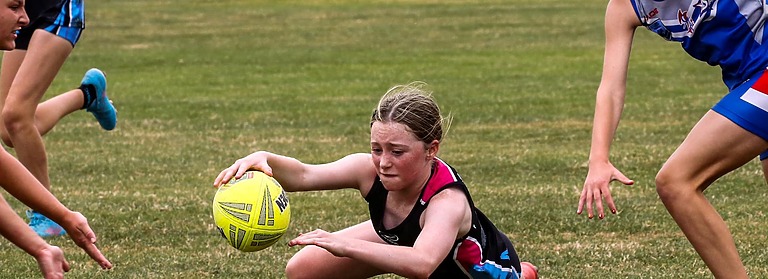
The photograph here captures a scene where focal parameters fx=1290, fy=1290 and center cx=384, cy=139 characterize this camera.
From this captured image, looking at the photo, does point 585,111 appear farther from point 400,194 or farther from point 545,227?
point 400,194

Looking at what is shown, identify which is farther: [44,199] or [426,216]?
[426,216]

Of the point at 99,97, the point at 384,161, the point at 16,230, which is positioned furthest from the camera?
the point at 99,97

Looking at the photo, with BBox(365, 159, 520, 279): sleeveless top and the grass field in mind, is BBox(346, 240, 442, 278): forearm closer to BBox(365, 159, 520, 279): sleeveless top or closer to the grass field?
BBox(365, 159, 520, 279): sleeveless top

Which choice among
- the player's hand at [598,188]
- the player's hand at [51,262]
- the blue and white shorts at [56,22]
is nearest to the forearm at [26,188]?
the player's hand at [51,262]

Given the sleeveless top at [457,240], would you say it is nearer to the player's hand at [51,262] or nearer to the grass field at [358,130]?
the grass field at [358,130]

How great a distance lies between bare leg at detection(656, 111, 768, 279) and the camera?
15.8 feet

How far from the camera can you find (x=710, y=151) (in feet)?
15.8

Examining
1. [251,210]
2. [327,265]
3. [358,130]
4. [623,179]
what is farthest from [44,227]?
[358,130]

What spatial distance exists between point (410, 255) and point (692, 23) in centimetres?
148

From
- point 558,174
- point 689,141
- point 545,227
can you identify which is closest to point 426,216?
point 689,141

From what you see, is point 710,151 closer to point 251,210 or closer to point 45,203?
point 251,210

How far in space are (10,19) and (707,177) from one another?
8.48 feet

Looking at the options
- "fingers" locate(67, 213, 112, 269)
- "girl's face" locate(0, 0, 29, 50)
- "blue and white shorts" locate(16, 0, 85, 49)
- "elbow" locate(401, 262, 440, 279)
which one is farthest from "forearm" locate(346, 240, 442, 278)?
"blue and white shorts" locate(16, 0, 85, 49)

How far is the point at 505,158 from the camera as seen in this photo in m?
10.4
